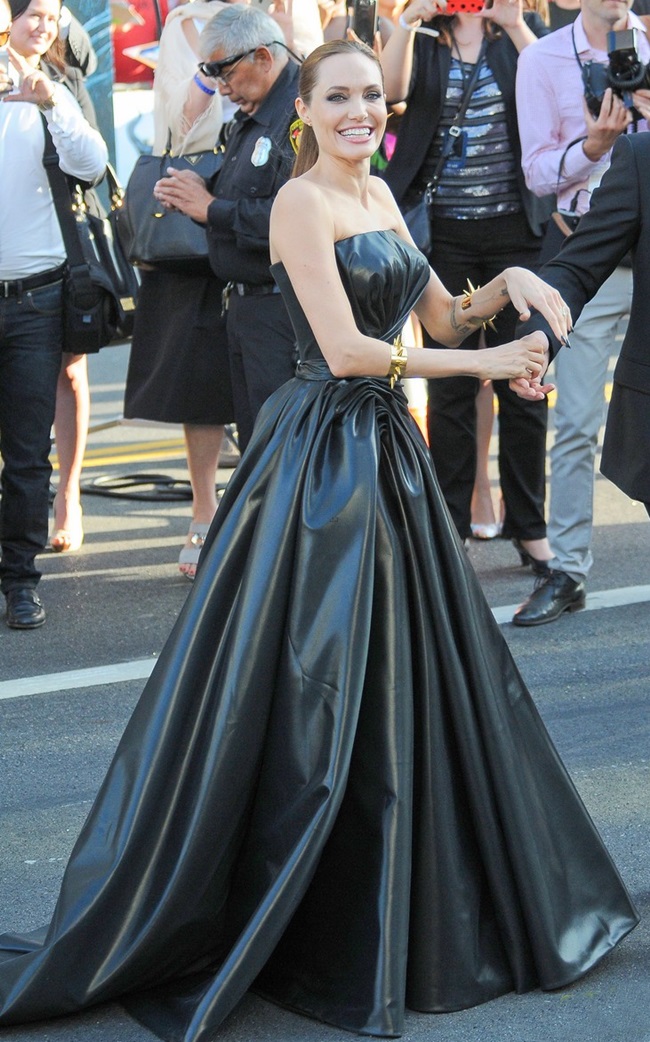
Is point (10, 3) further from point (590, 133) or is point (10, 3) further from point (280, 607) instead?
point (280, 607)

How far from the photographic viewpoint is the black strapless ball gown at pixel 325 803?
3.03 m

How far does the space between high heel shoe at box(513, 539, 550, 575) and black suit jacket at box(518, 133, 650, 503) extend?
2.43 meters

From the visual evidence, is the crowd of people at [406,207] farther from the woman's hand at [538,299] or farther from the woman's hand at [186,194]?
the woman's hand at [538,299]

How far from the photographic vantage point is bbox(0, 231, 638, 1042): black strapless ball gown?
303cm

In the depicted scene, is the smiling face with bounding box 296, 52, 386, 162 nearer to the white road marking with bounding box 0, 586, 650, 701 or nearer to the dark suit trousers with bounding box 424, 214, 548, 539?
the white road marking with bounding box 0, 586, 650, 701

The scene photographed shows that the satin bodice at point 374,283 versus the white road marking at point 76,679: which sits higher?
the satin bodice at point 374,283

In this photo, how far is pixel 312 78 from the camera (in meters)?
3.58

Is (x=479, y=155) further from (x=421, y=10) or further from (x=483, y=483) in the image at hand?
(x=483, y=483)

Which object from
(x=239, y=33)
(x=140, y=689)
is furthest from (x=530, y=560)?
(x=239, y=33)

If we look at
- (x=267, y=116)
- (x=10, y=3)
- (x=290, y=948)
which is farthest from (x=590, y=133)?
(x=290, y=948)

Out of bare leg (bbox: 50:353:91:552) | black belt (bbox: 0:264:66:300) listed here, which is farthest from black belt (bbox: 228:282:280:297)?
bare leg (bbox: 50:353:91:552)

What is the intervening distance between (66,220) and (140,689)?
189 cm

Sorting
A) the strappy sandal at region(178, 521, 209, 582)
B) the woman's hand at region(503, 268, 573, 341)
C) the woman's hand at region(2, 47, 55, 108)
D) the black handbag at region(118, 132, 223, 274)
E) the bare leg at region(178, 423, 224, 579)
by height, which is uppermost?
the woman's hand at region(2, 47, 55, 108)

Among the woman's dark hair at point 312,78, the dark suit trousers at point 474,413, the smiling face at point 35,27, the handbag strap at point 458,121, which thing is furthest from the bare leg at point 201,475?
the woman's dark hair at point 312,78
